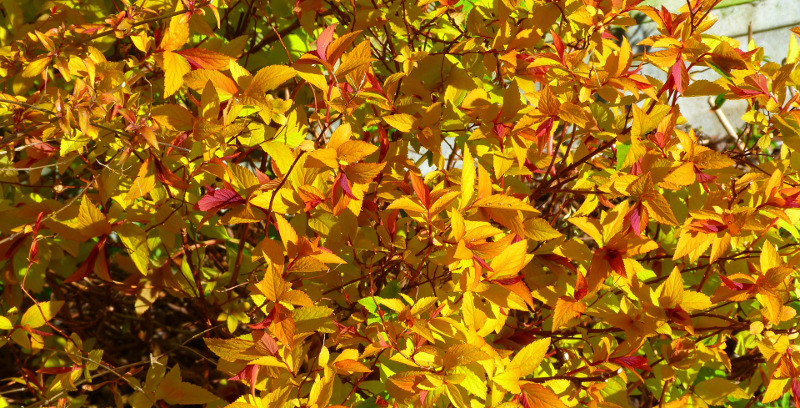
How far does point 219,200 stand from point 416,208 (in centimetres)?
31

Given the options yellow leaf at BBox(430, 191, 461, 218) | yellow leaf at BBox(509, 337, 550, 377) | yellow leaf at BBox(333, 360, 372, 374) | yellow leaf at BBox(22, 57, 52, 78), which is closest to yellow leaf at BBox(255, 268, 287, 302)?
yellow leaf at BBox(333, 360, 372, 374)

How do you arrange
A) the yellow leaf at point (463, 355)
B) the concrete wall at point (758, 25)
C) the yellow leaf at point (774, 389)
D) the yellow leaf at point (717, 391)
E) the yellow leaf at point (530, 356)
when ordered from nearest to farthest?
1. the yellow leaf at point (463, 355)
2. the yellow leaf at point (530, 356)
3. the yellow leaf at point (774, 389)
4. the yellow leaf at point (717, 391)
5. the concrete wall at point (758, 25)

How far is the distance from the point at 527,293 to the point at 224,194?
0.50m

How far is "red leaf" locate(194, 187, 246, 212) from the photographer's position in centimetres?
108

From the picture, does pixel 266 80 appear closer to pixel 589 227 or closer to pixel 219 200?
pixel 219 200

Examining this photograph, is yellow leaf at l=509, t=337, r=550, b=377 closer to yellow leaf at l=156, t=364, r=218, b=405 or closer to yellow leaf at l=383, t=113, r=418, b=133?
yellow leaf at l=383, t=113, r=418, b=133

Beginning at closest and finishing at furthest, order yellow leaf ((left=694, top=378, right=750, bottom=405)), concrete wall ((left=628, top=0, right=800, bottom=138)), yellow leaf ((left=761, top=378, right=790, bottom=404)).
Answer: yellow leaf ((left=761, top=378, right=790, bottom=404)) → yellow leaf ((left=694, top=378, right=750, bottom=405)) → concrete wall ((left=628, top=0, right=800, bottom=138))

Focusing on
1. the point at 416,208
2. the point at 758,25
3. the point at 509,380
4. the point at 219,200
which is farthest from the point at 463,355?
the point at 758,25

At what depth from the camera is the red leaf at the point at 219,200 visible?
108 centimetres

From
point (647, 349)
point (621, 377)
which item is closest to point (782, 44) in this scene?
point (647, 349)

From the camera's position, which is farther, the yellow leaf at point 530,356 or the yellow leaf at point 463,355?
the yellow leaf at point 530,356

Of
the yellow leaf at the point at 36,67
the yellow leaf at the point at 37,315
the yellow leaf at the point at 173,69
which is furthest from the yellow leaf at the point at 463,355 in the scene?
the yellow leaf at the point at 36,67

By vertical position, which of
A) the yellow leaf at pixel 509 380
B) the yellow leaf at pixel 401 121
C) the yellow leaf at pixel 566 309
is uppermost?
the yellow leaf at pixel 401 121

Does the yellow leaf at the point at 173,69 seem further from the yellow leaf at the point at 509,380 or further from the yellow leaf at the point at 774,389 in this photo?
the yellow leaf at the point at 774,389
